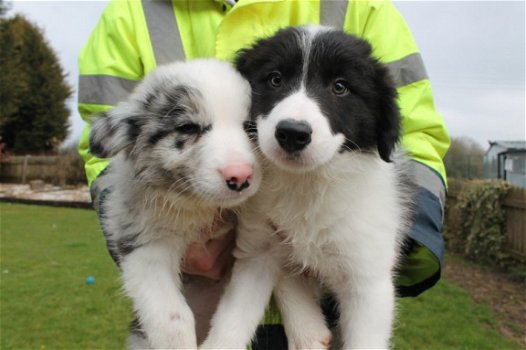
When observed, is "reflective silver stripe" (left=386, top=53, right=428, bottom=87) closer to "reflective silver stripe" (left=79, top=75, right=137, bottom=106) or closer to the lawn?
"reflective silver stripe" (left=79, top=75, right=137, bottom=106)

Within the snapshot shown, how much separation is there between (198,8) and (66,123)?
33.1 metres

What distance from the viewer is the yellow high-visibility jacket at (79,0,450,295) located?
2617 millimetres

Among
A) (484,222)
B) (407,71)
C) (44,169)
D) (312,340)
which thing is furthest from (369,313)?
(44,169)

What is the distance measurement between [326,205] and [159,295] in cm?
79

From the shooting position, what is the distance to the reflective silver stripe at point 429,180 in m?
2.62

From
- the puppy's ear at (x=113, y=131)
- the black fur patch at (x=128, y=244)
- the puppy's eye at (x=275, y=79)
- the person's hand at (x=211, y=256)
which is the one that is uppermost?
the puppy's eye at (x=275, y=79)

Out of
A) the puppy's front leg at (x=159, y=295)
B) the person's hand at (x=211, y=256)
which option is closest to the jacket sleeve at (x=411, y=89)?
the person's hand at (x=211, y=256)

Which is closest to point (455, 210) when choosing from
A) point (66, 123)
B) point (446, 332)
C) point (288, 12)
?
point (446, 332)

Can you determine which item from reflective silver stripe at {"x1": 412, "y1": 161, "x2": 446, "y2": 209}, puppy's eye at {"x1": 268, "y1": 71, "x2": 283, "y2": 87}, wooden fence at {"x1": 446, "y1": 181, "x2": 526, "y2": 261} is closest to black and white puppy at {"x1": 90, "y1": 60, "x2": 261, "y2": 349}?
puppy's eye at {"x1": 268, "y1": 71, "x2": 283, "y2": 87}

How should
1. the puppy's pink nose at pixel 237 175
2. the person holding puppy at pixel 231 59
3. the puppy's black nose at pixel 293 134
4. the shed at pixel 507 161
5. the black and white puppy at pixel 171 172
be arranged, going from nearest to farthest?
the puppy's black nose at pixel 293 134
the puppy's pink nose at pixel 237 175
the black and white puppy at pixel 171 172
the person holding puppy at pixel 231 59
the shed at pixel 507 161

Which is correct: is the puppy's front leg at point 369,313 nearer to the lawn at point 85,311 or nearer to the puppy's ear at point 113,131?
the puppy's ear at point 113,131

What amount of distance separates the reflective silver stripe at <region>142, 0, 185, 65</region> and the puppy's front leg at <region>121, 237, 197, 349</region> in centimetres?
95

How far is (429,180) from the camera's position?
2.63 meters

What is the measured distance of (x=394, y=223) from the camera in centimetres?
247
